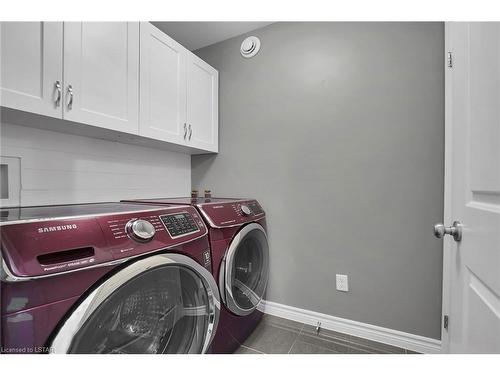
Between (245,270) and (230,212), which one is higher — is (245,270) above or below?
below

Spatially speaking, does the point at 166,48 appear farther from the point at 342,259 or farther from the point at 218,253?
the point at 342,259

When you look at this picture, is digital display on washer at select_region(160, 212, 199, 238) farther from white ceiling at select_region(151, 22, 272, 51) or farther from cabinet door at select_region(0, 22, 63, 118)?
white ceiling at select_region(151, 22, 272, 51)

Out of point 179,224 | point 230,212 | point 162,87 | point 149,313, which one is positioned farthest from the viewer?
point 162,87

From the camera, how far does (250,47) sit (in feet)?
6.33

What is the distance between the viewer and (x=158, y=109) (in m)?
1.51

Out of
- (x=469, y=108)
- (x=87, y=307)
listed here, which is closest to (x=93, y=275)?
(x=87, y=307)

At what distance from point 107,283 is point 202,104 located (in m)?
1.54

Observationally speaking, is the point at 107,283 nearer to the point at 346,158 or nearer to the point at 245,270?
the point at 245,270

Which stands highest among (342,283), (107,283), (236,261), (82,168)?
(82,168)

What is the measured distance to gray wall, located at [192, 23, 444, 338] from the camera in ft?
4.59

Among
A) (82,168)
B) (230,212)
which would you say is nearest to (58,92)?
(82,168)

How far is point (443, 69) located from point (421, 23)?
0.33m

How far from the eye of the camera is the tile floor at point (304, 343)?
142 centimetres
